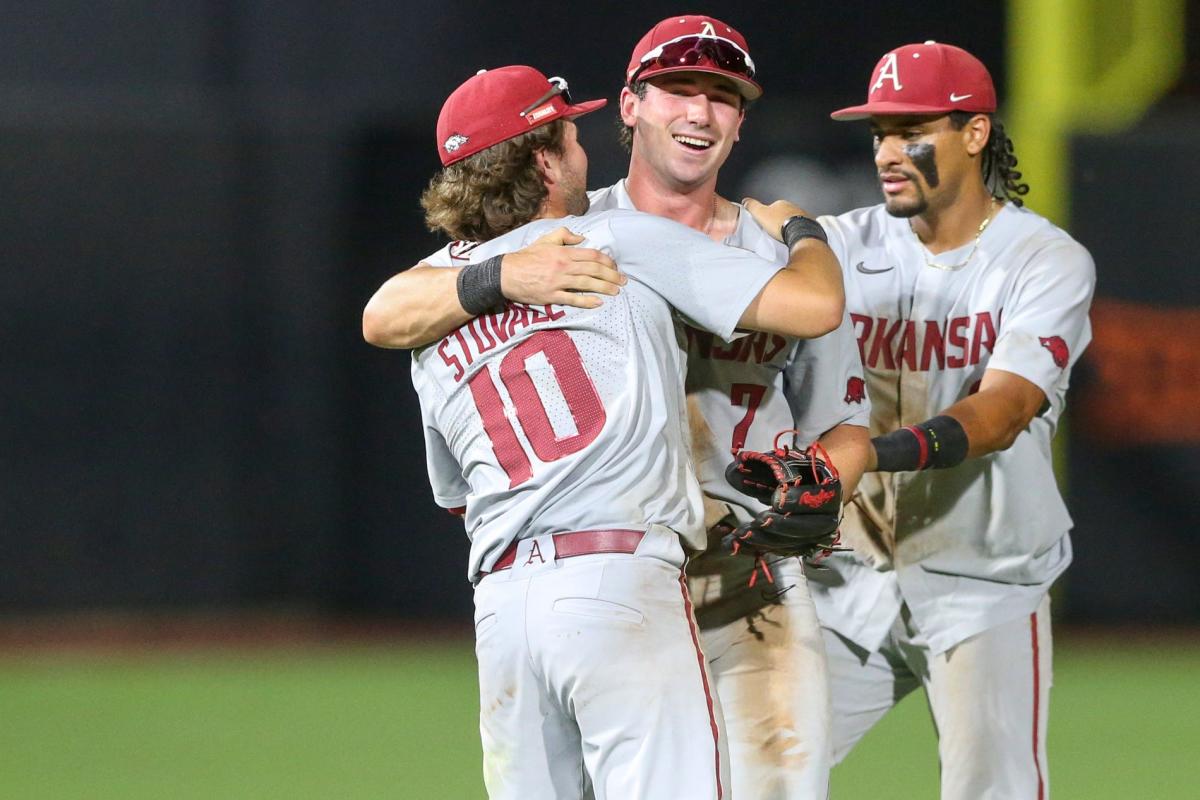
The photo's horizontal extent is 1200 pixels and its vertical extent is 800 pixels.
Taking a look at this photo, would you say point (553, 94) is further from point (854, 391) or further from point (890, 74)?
point (890, 74)

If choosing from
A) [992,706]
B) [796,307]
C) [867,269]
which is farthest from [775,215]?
[992,706]

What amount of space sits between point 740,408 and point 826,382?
218 millimetres

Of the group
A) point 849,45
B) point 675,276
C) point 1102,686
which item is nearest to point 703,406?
point 675,276

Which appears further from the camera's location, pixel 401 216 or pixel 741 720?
pixel 401 216

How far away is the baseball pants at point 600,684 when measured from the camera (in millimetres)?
3232

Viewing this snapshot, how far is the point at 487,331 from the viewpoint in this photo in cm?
353

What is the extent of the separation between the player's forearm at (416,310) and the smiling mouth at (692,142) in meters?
0.66

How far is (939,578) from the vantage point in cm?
461

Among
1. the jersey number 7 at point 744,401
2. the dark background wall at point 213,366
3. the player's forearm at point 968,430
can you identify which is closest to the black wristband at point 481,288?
the jersey number 7 at point 744,401

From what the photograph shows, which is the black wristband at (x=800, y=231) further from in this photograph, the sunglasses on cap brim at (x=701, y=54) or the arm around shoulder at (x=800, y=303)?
the sunglasses on cap brim at (x=701, y=54)

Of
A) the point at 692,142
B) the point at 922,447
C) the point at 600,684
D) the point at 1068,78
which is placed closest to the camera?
the point at 600,684

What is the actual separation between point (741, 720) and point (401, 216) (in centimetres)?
623

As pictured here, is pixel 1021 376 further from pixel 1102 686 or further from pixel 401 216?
pixel 401 216

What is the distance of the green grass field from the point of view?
6602mm
